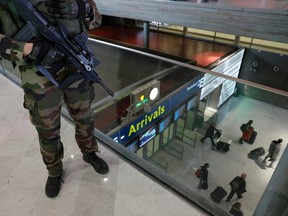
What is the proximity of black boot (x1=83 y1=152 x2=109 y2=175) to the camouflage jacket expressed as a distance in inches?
24.5

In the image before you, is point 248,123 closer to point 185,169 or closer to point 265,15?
point 185,169

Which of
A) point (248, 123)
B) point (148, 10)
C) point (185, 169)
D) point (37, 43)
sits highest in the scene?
point (37, 43)

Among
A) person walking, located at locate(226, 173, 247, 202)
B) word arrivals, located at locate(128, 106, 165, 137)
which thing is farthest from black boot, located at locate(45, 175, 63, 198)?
person walking, located at locate(226, 173, 247, 202)

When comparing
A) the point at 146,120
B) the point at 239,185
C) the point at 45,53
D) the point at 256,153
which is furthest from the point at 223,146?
the point at 45,53

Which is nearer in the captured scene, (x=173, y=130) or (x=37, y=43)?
(x=37, y=43)

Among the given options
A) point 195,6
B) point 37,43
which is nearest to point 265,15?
point 195,6

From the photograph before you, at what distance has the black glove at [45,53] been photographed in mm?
1014

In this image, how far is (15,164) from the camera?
1.61 meters

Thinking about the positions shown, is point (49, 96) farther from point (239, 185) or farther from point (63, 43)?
point (239, 185)

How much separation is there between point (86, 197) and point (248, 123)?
19.7ft

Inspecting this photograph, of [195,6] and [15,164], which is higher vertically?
[195,6]

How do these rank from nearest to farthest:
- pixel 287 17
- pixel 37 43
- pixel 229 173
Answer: pixel 37 43 → pixel 287 17 → pixel 229 173

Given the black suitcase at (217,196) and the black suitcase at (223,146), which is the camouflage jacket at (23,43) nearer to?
the black suitcase at (217,196)

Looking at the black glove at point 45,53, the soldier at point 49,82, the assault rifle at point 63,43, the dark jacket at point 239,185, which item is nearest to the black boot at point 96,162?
the soldier at point 49,82
